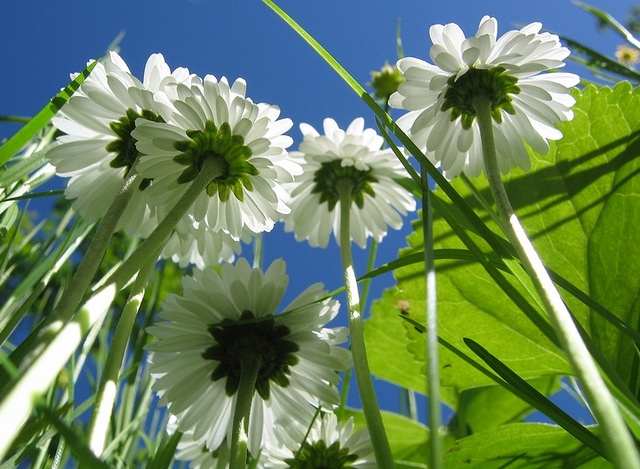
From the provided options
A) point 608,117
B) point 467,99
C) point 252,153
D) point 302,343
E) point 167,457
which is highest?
point 608,117

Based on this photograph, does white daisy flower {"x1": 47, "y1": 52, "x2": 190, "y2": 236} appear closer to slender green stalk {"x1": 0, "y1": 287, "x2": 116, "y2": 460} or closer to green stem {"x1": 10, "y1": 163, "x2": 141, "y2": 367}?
green stem {"x1": 10, "y1": 163, "x2": 141, "y2": 367}

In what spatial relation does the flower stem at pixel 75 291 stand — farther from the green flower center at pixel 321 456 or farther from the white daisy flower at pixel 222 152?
the green flower center at pixel 321 456

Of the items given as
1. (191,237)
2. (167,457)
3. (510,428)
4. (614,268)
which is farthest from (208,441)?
(614,268)

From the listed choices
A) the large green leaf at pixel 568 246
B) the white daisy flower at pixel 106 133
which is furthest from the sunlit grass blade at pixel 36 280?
the large green leaf at pixel 568 246

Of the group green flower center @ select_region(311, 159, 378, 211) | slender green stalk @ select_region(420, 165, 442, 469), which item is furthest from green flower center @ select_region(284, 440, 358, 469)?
slender green stalk @ select_region(420, 165, 442, 469)

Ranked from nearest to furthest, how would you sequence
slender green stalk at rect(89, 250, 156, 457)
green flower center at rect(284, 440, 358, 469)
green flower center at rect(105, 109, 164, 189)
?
slender green stalk at rect(89, 250, 156, 457), green flower center at rect(105, 109, 164, 189), green flower center at rect(284, 440, 358, 469)

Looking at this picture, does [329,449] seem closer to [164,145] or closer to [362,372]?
[362,372]

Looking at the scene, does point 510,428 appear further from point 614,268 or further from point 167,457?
point 167,457
